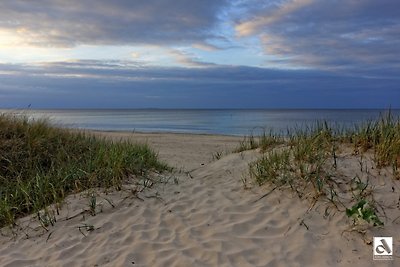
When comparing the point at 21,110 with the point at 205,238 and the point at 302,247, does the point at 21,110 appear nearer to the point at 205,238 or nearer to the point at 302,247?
the point at 205,238

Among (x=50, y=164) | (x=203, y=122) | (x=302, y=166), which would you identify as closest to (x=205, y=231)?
(x=302, y=166)

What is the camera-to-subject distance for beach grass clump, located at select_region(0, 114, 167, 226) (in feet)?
19.5

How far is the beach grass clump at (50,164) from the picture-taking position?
19.5ft

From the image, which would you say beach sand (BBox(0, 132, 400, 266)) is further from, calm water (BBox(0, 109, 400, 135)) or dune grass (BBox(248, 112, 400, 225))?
calm water (BBox(0, 109, 400, 135))

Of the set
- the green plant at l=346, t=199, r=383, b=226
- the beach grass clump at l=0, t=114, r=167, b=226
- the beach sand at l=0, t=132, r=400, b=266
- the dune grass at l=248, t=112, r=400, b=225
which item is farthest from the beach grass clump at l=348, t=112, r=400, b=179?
the beach grass clump at l=0, t=114, r=167, b=226

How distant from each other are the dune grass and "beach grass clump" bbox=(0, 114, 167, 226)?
7.66ft

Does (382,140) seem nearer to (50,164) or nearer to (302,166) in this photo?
(302,166)

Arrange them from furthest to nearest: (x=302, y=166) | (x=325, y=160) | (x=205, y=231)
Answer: (x=325, y=160) < (x=302, y=166) < (x=205, y=231)

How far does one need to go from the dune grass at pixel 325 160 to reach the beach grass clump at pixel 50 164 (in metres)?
2.33

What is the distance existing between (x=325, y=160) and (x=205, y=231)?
7.33ft

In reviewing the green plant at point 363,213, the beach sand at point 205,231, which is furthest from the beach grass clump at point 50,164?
the green plant at point 363,213

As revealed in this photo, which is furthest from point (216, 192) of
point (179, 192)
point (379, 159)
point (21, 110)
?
point (21, 110)

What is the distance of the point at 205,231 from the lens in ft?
15.3

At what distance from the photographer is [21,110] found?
34.5 feet
